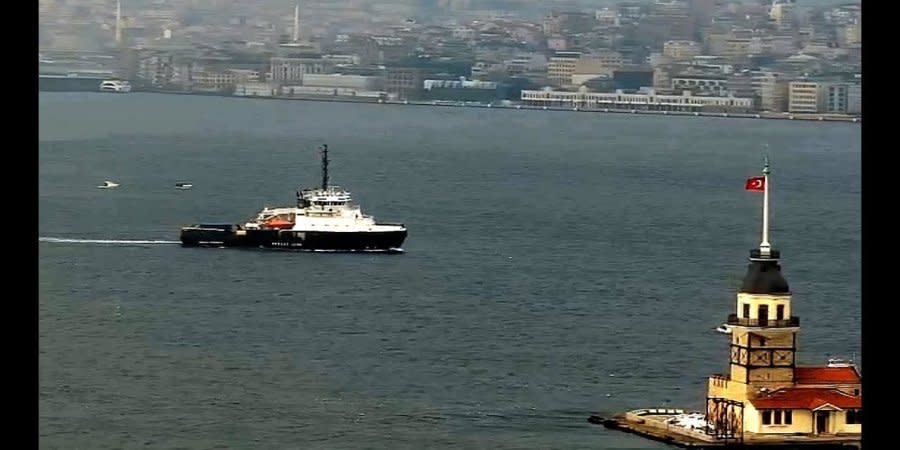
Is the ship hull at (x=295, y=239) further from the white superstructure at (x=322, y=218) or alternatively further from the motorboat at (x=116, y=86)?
the motorboat at (x=116, y=86)

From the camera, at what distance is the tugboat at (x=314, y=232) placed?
20391 millimetres

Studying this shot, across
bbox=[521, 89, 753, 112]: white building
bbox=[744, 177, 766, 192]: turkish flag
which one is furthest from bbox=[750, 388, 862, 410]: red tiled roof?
bbox=[521, 89, 753, 112]: white building

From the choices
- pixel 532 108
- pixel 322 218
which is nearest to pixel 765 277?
pixel 322 218

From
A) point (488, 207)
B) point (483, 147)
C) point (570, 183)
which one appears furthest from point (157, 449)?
point (483, 147)

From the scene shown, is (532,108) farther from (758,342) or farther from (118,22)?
(758,342)

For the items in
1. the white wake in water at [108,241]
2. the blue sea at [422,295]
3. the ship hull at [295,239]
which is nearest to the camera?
the blue sea at [422,295]

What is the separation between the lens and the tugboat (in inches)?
803

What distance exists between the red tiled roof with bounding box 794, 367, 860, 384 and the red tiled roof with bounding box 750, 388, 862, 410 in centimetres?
4

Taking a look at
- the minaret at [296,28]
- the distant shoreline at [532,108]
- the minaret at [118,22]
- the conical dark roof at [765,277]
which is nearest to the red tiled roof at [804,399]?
the conical dark roof at [765,277]

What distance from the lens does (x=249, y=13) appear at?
58844mm

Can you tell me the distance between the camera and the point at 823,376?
9.50 meters

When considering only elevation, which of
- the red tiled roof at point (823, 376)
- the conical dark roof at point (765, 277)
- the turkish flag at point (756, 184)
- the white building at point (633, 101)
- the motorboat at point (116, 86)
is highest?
the motorboat at point (116, 86)

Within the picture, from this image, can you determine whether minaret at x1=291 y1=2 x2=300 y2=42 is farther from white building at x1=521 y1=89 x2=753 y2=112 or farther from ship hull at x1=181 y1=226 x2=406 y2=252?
ship hull at x1=181 y1=226 x2=406 y2=252

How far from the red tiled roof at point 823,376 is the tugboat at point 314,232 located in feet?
35.2
